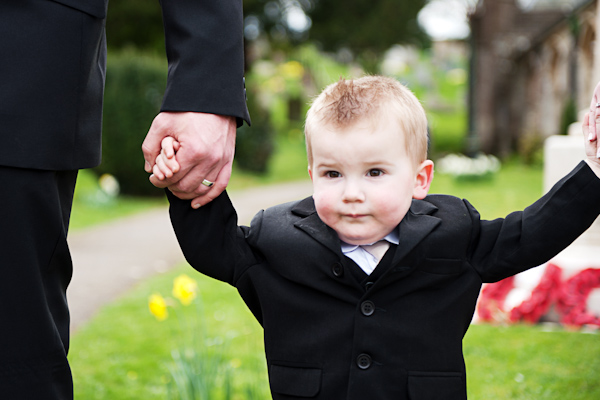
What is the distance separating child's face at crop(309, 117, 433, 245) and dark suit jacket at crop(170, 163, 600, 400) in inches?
2.6

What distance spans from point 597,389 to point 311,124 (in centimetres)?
234

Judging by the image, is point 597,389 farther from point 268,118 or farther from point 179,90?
point 268,118

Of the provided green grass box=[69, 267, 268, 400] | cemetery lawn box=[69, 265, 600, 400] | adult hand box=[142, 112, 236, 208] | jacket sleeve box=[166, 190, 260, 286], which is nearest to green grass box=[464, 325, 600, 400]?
cemetery lawn box=[69, 265, 600, 400]

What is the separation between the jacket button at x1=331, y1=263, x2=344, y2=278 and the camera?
68.6 inches

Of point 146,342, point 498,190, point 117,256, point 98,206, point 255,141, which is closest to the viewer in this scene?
point 146,342

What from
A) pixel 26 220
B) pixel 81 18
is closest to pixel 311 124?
pixel 81 18

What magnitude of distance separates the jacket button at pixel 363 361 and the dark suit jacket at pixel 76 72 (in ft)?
2.09

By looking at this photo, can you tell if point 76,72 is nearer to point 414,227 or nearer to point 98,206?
point 414,227

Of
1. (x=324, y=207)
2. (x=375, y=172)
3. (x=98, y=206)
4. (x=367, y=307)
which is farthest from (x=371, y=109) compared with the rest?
(x=98, y=206)

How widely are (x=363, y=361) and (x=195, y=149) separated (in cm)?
63

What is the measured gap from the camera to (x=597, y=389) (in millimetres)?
3365

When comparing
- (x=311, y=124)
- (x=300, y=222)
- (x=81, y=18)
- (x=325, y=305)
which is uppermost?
(x=81, y=18)

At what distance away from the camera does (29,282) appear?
156 cm

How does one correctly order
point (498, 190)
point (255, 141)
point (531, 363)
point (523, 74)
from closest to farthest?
point (531, 363) < point (498, 190) < point (255, 141) < point (523, 74)
